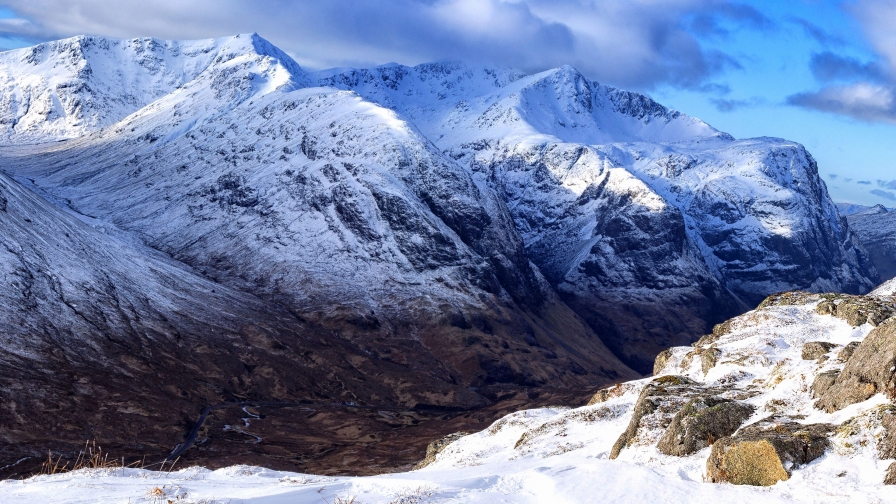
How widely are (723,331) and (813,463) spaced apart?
136ft

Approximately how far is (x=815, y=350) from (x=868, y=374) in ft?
53.2

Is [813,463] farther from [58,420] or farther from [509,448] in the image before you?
[58,420]

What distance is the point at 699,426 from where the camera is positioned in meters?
31.7

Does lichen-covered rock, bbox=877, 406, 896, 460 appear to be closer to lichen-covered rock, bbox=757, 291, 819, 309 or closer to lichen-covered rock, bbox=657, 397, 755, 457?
lichen-covered rock, bbox=657, 397, 755, 457

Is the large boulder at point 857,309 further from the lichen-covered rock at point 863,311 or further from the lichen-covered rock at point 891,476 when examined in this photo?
the lichen-covered rock at point 891,476

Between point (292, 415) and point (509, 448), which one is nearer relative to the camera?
point (509, 448)

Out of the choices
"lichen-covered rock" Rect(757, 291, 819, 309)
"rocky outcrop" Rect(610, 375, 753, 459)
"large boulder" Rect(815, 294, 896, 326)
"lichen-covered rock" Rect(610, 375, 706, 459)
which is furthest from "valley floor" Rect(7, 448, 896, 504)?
"lichen-covered rock" Rect(757, 291, 819, 309)

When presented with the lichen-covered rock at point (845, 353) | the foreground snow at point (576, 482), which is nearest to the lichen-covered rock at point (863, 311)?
the lichen-covered rock at point (845, 353)

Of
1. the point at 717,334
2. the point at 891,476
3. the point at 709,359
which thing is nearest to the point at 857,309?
the point at 717,334

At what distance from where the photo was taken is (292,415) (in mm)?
178000

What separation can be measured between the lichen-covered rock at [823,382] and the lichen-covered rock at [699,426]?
104 inches

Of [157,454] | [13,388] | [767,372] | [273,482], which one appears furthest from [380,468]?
[273,482]

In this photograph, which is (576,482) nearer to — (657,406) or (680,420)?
(680,420)

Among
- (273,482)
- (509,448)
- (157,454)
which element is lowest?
(157,454)
